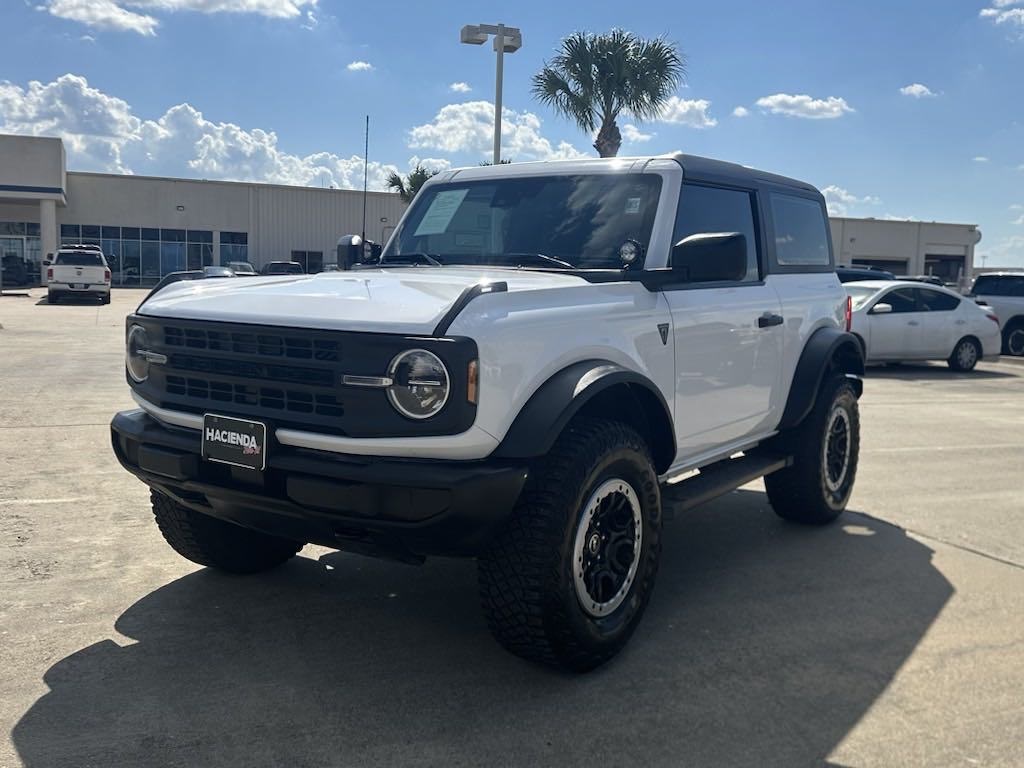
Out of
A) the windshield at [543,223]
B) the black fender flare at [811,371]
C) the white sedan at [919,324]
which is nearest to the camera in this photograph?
the windshield at [543,223]

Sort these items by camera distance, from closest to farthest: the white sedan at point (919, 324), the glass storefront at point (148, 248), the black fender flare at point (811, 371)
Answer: the black fender flare at point (811, 371), the white sedan at point (919, 324), the glass storefront at point (148, 248)

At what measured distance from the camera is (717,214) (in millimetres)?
4848

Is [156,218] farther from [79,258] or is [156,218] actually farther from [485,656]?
[485,656]

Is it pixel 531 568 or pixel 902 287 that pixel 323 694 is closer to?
→ pixel 531 568

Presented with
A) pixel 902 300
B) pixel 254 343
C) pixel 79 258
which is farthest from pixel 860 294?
pixel 79 258

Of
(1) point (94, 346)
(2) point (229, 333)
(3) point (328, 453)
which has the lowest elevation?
(1) point (94, 346)

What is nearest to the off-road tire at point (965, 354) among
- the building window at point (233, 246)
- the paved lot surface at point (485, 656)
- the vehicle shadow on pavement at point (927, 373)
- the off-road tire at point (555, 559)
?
the vehicle shadow on pavement at point (927, 373)

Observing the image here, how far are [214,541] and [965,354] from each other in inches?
584

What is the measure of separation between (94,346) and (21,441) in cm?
893

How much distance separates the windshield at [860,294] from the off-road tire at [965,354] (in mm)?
1988

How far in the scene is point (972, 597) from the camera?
4.54 meters

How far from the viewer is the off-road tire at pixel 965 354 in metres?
15.8

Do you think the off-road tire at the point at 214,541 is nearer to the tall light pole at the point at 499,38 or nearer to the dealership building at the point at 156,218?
the tall light pole at the point at 499,38

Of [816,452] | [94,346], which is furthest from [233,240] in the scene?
[816,452]
